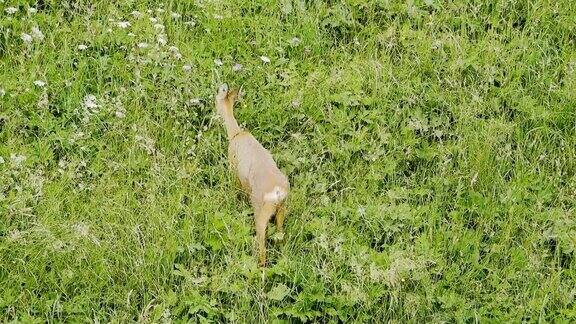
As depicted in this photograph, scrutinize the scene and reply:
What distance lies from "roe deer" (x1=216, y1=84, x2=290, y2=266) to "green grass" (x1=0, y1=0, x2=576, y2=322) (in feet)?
0.30

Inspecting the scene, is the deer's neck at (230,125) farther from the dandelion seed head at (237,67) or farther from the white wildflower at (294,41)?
the white wildflower at (294,41)

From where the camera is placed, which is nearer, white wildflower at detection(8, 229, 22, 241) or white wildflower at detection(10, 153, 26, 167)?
white wildflower at detection(8, 229, 22, 241)

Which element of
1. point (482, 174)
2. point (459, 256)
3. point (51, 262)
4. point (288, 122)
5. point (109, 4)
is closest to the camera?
point (51, 262)

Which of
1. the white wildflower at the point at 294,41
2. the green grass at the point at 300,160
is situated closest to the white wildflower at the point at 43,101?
→ the green grass at the point at 300,160

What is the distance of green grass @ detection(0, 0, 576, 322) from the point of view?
14.8ft

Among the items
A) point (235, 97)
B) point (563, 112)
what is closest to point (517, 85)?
point (563, 112)

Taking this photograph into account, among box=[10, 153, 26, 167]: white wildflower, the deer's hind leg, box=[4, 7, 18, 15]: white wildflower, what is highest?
box=[4, 7, 18, 15]: white wildflower

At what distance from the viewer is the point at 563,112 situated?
19.0ft

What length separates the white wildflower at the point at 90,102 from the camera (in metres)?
5.49

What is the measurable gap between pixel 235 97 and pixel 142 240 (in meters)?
1.18

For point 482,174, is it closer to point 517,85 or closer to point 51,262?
point 517,85

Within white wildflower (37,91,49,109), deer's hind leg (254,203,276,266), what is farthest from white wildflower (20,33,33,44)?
deer's hind leg (254,203,276,266)

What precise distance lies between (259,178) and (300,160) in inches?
23.7

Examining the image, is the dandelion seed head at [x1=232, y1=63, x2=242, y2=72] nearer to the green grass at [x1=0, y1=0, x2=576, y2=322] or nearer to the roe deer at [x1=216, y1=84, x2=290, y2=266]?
the green grass at [x1=0, y1=0, x2=576, y2=322]
